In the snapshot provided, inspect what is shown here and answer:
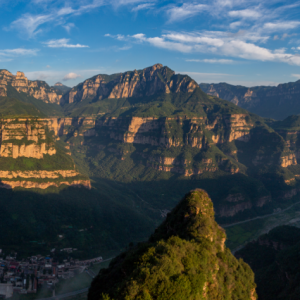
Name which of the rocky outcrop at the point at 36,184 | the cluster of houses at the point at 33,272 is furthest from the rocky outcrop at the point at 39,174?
the cluster of houses at the point at 33,272

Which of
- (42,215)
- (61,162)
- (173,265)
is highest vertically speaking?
(173,265)

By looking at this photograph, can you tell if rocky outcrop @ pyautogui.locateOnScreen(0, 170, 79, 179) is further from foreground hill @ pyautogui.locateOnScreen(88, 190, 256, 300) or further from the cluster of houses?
foreground hill @ pyautogui.locateOnScreen(88, 190, 256, 300)

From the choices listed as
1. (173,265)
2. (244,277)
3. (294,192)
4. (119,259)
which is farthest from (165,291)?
(294,192)

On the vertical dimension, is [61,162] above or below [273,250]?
above

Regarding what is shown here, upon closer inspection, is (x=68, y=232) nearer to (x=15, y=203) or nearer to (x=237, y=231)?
(x=15, y=203)

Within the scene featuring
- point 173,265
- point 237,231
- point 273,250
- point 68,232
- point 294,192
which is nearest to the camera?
point 173,265
